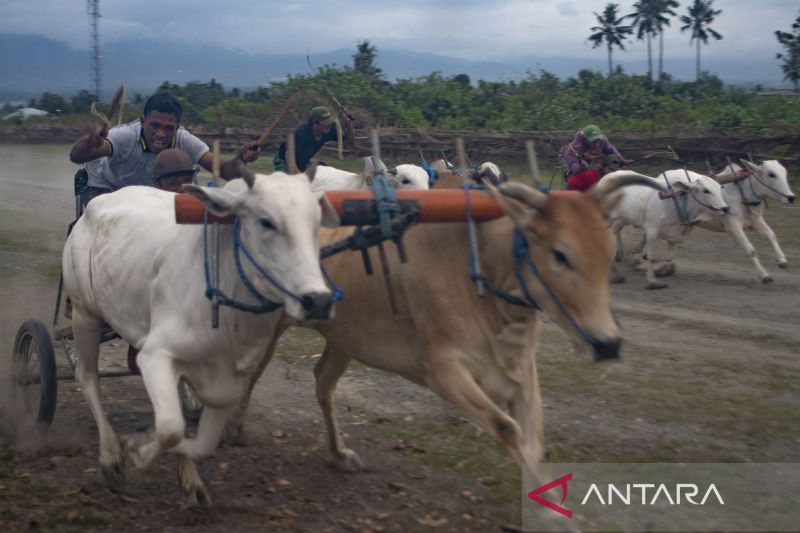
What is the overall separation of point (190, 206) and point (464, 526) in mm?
2139

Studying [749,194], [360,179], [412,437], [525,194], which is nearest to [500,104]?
[749,194]

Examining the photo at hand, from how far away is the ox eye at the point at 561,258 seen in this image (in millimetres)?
4356

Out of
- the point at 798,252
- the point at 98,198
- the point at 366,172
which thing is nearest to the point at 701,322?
the point at 366,172

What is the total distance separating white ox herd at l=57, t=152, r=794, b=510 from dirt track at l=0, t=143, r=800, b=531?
0.31 meters

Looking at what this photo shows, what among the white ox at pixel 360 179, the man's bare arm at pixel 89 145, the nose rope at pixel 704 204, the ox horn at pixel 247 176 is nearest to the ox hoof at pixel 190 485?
the ox horn at pixel 247 176

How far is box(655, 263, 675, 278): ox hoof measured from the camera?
12164 millimetres

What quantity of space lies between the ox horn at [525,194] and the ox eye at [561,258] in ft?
0.77

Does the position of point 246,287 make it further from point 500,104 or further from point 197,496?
point 500,104

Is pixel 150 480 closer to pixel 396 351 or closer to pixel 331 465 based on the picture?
pixel 331 465

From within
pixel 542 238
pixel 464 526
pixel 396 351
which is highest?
pixel 542 238

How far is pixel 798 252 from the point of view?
43.6 ft

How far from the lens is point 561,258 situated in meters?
4.38

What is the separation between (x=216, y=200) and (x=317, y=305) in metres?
0.79

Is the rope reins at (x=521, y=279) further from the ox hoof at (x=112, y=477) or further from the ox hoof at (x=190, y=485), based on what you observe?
the ox hoof at (x=112, y=477)
